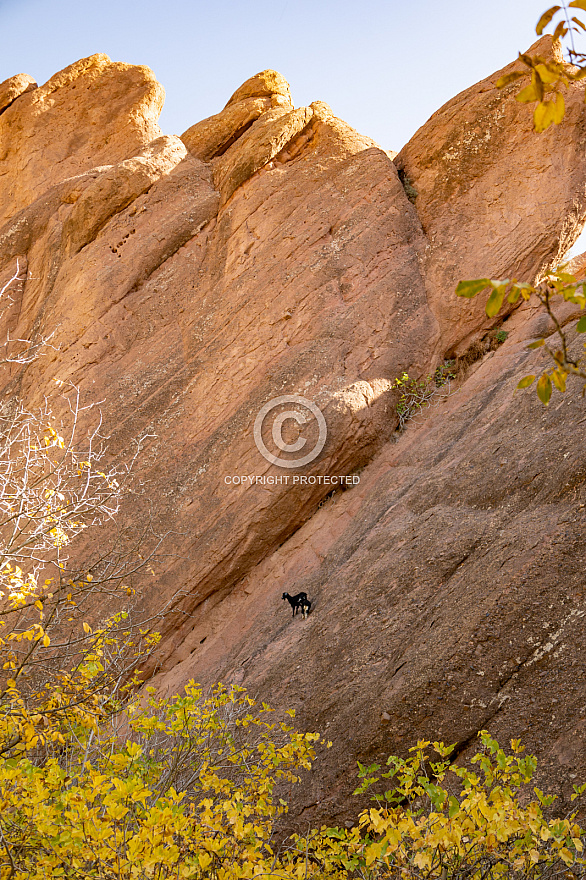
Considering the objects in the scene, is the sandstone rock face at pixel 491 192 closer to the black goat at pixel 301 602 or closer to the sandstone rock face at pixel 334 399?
the sandstone rock face at pixel 334 399

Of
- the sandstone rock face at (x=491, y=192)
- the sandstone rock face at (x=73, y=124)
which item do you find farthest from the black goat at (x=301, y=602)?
the sandstone rock face at (x=73, y=124)

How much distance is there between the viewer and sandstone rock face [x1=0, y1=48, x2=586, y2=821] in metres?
6.75

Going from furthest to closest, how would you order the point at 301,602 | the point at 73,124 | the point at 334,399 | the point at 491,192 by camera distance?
1. the point at 73,124
2. the point at 491,192
3. the point at 334,399
4. the point at 301,602

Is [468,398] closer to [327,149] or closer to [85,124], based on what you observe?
[327,149]

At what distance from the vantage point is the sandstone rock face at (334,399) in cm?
675

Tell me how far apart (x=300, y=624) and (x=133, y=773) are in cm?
456

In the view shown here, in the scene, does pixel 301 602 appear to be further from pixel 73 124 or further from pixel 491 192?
pixel 73 124

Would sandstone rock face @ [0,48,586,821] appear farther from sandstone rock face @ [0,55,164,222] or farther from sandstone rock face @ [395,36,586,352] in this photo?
sandstone rock face @ [0,55,164,222]

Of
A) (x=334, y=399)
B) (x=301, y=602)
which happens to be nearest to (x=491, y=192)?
(x=334, y=399)

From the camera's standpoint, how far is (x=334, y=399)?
10977 mm

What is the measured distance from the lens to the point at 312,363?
454 inches

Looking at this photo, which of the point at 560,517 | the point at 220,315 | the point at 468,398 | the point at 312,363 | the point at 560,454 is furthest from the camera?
the point at 220,315

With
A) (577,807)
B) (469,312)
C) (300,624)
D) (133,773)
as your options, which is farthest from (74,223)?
(577,807)

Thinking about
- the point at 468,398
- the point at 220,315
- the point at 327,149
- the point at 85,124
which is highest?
the point at 85,124
